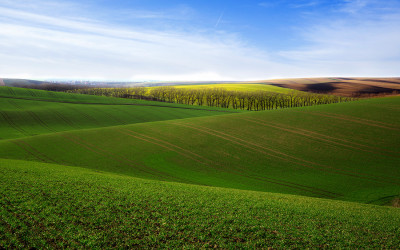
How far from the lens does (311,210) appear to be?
13438mm

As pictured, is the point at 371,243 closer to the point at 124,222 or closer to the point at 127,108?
the point at 124,222

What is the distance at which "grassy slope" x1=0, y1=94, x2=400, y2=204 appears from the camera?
1058 inches

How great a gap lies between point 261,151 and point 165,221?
27926 mm

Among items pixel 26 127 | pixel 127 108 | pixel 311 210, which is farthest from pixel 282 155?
pixel 127 108

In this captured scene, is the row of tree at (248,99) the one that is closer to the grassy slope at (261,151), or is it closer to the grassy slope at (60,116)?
the grassy slope at (60,116)

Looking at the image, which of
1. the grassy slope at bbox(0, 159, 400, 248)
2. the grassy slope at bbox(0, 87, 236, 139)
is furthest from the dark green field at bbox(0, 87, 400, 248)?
the grassy slope at bbox(0, 87, 236, 139)

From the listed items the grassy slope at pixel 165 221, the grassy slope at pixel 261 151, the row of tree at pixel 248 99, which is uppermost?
the row of tree at pixel 248 99

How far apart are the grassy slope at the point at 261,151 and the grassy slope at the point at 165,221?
12620mm

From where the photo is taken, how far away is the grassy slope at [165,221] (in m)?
9.20

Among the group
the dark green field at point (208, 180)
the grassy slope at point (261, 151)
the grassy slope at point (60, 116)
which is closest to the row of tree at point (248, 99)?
the grassy slope at point (60, 116)

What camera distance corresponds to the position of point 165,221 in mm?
10656

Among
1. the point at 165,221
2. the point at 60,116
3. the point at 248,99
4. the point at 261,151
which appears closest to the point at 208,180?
the point at 261,151

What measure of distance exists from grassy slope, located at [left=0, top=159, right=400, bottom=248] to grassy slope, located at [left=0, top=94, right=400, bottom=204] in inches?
497

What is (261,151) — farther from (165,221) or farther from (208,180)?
(165,221)
